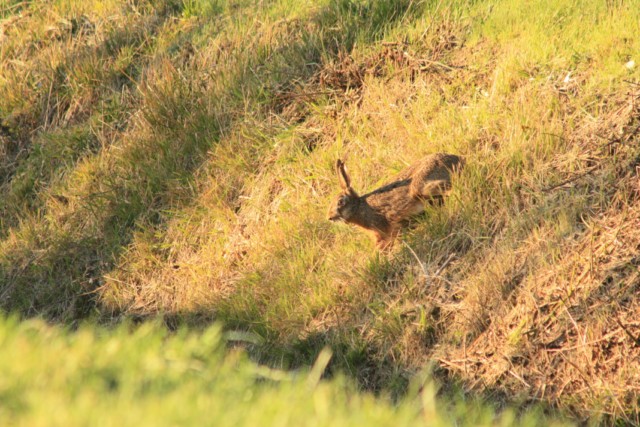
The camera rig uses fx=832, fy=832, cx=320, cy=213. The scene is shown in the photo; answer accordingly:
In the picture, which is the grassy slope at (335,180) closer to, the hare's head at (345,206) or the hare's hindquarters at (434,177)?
the hare's hindquarters at (434,177)

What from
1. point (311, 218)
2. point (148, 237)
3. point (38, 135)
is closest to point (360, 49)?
point (311, 218)

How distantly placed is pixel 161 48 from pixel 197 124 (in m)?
1.79

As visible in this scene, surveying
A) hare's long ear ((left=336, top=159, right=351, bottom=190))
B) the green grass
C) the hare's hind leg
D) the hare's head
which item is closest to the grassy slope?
the hare's hind leg

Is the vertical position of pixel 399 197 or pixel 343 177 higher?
pixel 343 177

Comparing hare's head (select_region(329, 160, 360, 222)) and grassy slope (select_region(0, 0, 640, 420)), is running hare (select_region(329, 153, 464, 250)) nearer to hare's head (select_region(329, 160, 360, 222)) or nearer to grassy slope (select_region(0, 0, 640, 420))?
hare's head (select_region(329, 160, 360, 222))

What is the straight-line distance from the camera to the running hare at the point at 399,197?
6246 millimetres

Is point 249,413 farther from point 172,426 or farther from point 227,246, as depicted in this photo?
point 227,246

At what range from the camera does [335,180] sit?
7.34 metres

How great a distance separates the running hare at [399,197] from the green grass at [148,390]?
9.58 ft

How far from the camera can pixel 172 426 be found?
101 inches

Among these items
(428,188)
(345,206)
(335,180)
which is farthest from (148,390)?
(335,180)

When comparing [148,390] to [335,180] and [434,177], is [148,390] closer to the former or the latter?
[434,177]

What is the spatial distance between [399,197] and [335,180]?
1.14 m

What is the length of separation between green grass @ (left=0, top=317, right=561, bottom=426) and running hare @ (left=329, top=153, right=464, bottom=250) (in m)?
2.92
